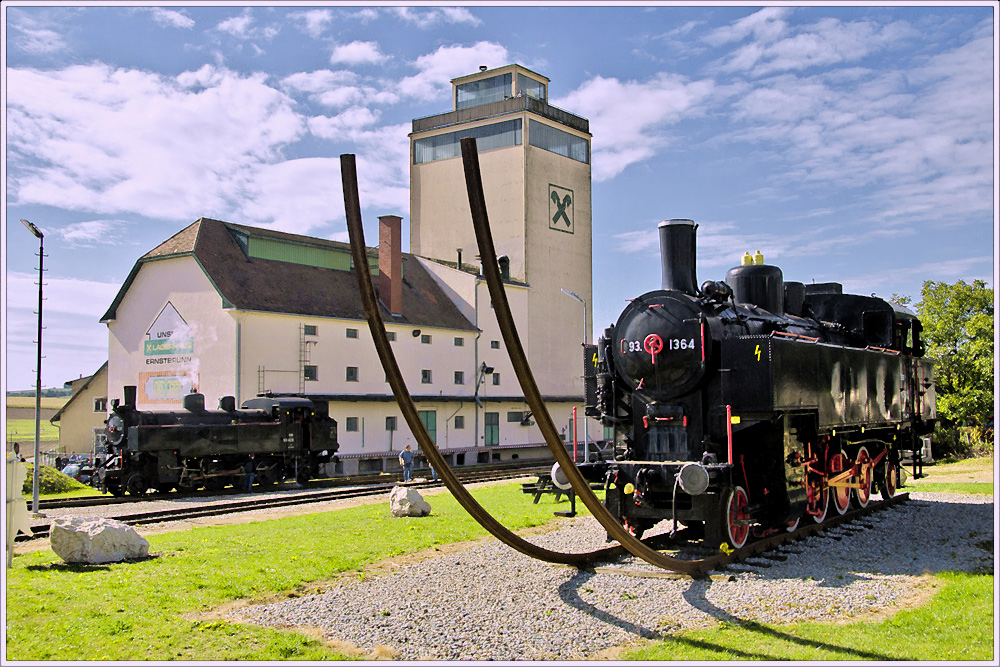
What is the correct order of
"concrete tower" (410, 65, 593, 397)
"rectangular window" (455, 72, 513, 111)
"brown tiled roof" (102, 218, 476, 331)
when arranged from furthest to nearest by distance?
"rectangular window" (455, 72, 513, 111), "concrete tower" (410, 65, 593, 397), "brown tiled roof" (102, 218, 476, 331)

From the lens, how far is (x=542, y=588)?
29.1 feet

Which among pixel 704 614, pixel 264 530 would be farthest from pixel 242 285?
pixel 704 614

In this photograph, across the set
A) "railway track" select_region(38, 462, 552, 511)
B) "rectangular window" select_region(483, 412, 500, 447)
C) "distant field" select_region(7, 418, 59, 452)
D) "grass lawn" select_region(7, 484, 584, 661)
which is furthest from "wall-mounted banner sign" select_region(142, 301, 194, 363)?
"grass lawn" select_region(7, 484, 584, 661)

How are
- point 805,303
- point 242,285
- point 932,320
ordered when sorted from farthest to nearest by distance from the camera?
point 932,320 → point 242,285 → point 805,303

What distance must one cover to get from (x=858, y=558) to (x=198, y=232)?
2508 cm

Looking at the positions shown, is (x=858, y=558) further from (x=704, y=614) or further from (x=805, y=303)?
(x=805, y=303)

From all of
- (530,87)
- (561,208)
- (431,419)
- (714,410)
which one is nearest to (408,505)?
(714,410)

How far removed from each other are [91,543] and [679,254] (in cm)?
866

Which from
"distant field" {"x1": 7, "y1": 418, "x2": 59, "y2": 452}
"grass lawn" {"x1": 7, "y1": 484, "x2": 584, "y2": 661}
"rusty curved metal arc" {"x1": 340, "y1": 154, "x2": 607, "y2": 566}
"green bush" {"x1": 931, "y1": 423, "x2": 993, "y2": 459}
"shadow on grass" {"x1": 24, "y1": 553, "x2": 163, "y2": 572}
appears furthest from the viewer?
"distant field" {"x1": 7, "y1": 418, "x2": 59, "y2": 452}

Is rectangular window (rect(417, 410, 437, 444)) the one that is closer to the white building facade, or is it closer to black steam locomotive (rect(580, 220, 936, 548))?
the white building facade

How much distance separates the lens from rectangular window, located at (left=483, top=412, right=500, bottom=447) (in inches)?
1406

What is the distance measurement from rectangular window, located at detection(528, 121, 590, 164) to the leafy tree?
1790 centimetres

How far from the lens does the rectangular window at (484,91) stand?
43.1 metres

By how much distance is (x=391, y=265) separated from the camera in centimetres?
3262
